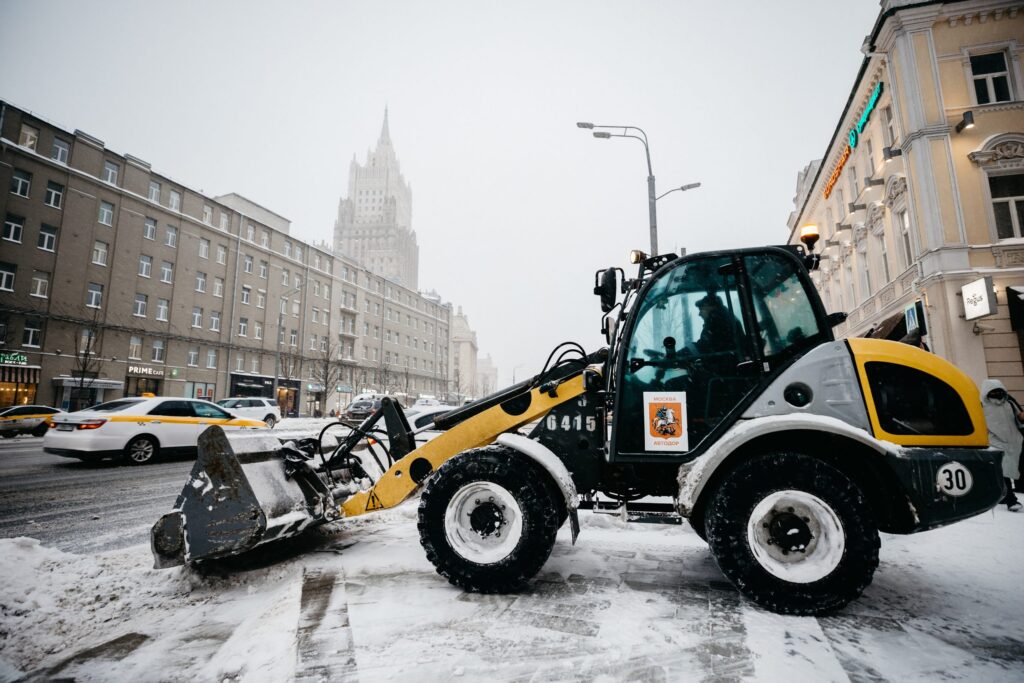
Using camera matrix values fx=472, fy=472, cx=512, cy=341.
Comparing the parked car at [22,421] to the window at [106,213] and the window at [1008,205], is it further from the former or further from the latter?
the window at [1008,205]

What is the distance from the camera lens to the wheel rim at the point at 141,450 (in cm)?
1127

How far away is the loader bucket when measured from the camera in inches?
139

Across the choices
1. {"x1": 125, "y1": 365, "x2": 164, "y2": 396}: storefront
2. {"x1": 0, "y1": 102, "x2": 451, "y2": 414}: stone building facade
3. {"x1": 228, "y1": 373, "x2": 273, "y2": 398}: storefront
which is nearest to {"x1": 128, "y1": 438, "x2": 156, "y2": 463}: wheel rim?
{"x1": 0, "y1": 102, "x2": 451, "y2": 414}: stone building facade

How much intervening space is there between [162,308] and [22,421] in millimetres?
18755

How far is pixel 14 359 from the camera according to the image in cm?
2825

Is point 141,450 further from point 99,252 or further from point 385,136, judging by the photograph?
point 385,136

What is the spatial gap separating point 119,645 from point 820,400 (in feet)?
15.5

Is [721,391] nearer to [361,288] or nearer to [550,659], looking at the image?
[550,659]

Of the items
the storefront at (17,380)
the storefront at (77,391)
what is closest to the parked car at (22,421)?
the storefront at (77,391)

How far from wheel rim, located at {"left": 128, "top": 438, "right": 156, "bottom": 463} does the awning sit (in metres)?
26.7

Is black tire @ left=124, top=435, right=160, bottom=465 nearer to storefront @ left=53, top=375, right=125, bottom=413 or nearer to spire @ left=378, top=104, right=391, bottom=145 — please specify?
storefront @ left=53, top=375, right=125, bottom=413

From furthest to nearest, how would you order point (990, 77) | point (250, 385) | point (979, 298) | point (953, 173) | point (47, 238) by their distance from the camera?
point (250, 385)
point (47, 238)
point (990, 77)
point (953, 173)
point (979, 298)

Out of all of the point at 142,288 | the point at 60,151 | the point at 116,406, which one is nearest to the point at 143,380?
the point at 142,288

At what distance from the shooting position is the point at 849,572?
296 centimetres
